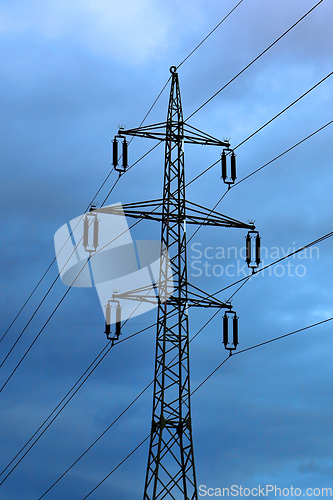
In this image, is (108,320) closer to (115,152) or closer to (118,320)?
(118,320)

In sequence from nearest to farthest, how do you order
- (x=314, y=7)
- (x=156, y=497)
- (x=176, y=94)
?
1. (x=314, y=7)
2. (x=156, y=497)
3. (x=176, y=94)

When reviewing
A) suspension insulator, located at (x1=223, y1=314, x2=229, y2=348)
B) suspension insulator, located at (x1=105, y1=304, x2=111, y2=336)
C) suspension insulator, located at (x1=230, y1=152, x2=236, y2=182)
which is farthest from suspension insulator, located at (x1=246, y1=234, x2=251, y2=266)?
suspension insulator, located at (x1=105, y1=304, x2=111, y2=336)

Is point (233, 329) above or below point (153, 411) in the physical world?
above

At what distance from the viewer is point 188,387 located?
23.4 meters

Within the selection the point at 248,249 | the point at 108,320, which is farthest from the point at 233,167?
the point at 108,320

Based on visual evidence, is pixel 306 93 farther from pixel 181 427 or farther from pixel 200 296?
pixel 181 427

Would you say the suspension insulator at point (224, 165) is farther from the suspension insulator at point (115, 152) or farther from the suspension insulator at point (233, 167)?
the suspension insulator at point (115, 152)

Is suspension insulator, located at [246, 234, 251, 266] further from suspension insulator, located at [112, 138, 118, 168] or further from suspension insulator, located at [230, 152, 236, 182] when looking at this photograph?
suspension insulator, located at [112, 138, 118, 168]

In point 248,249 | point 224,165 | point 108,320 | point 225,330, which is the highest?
point 224,165

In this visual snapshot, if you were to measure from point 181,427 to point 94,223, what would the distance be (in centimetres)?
721

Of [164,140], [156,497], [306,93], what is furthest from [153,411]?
[306,93]

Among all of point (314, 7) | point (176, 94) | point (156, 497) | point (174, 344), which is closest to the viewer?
point (314, 7)

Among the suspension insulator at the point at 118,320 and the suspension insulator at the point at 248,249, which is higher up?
the suspension insulator at the point at 248,249

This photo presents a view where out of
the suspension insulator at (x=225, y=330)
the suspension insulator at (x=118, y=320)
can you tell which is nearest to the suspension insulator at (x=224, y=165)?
the suspension insulator at (x=225, y=330)
